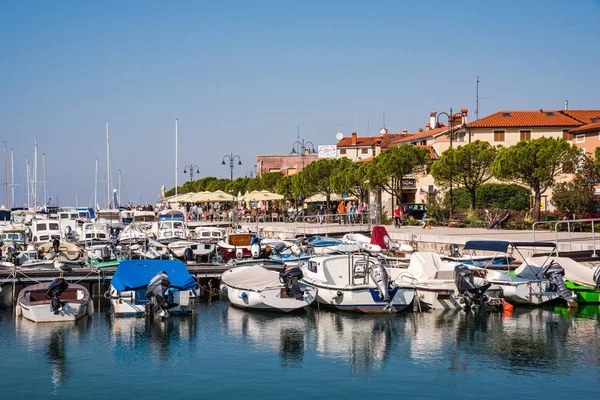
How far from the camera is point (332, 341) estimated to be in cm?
2431

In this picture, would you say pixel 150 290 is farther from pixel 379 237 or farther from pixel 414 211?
pixel 414 211

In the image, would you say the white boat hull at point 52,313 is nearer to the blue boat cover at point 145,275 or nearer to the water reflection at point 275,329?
the blue boat cover at point 145,275

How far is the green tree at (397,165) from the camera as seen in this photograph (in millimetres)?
58906

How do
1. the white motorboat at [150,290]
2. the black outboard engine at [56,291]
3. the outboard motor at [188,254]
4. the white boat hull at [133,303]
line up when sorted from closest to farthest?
the black outboard engine at [56,291]
the white motorboat at [150,290]
the white boat hull at [133,303]
the outboard motor at [188,254]

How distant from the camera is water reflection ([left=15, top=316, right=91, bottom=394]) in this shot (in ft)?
68.6

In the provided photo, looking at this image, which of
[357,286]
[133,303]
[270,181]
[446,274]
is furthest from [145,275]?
[270,181]

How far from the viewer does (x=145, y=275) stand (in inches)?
1112

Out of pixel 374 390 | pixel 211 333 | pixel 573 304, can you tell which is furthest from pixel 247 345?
pixel 573 304

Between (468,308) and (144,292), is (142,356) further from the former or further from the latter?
(468,308)

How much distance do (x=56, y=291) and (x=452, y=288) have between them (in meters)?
13.8

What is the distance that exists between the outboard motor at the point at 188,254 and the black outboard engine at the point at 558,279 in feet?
62.4

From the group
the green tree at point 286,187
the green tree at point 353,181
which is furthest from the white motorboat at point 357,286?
the green tree at point 286,187

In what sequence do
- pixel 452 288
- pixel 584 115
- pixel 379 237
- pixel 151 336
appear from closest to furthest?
pixel 151 336 < pixel 452 288 < pixel 379 237 < pixel 584 115

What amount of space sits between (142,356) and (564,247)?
19334mm
